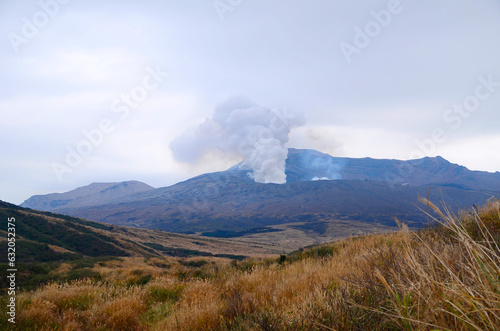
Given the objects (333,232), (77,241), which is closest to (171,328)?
(77,241)

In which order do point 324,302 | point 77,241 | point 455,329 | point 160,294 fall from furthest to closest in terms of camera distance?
point 77,241, point 160,294, point 324,302, point 455,329

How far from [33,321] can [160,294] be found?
3.08 m

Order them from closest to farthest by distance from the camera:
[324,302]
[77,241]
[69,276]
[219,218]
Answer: [324,302] → [69,276] → [77,241] → [219,218]

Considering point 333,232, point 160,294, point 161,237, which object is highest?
point 160,294

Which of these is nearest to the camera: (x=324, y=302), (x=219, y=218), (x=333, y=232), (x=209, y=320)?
(x=324, y=302)

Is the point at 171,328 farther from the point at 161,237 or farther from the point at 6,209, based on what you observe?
the point at 161,237

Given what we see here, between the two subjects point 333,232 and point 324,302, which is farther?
point 333,232

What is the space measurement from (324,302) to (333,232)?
123 m

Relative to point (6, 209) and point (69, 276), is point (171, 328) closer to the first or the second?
point (69, 276)

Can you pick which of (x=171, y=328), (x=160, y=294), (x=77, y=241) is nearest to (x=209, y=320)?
(x=171, y=328)

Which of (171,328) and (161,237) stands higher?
(171,328)

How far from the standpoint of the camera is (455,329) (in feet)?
5.56

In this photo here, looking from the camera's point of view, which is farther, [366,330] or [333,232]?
[333,232]

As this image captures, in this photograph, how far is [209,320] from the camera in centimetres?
402
